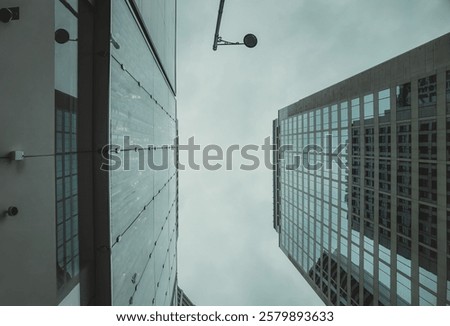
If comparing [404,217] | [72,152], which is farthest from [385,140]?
[72,152]

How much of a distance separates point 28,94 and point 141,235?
38.5ft

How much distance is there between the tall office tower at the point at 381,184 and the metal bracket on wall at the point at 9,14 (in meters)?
28.0

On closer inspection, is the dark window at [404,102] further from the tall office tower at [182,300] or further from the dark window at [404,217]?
the tall office tower at [182,300]

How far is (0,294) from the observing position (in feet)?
20.3

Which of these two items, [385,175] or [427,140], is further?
[385,175]

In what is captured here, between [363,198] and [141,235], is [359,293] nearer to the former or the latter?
[363,198]

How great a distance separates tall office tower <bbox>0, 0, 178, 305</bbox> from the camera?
6445 mm

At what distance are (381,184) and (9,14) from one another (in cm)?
3492

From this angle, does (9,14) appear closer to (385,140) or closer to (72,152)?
(72,152)

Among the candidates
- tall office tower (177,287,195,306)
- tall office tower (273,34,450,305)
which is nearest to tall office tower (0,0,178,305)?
tall office tower (273,34,450,305)

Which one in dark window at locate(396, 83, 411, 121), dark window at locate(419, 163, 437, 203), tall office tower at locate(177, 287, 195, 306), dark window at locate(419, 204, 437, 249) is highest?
dark window at locate(396, 83, 411, 121)

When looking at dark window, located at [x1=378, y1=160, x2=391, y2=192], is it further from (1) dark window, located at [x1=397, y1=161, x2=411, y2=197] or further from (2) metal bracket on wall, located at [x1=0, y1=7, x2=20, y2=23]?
(2) metal bracket on wall, located at [x1=0, y1=7, x2=20, y2=23]

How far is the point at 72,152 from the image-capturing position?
31.2 feet

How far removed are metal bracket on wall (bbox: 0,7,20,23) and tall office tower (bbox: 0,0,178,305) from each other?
21mm
